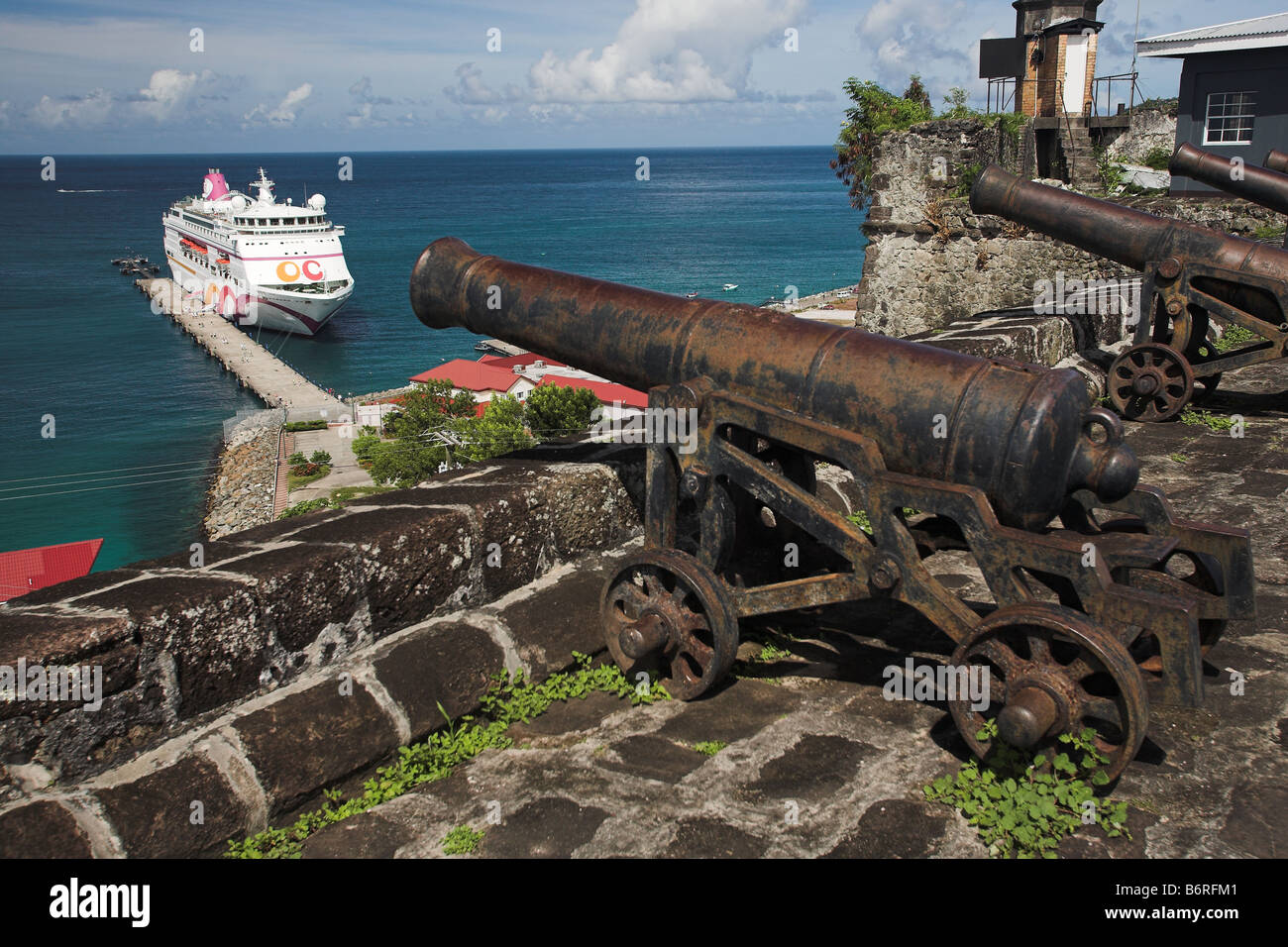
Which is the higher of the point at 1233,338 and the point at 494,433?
the point at 1233,338

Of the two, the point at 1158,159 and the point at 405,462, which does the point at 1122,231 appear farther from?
the point at 405,462

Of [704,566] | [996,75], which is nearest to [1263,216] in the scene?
[704,566]

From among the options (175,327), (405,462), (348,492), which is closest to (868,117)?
(405,462)

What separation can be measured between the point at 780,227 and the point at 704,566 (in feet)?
366

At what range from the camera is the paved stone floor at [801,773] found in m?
2.50

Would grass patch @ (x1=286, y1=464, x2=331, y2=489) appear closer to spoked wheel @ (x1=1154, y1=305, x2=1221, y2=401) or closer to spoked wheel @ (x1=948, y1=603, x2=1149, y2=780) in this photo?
spoked wheel @ (x1=1154, y1=305, x2=1221, y2=401)

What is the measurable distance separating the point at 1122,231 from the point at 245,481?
115 feet

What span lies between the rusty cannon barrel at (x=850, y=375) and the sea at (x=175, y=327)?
1538 centimetres

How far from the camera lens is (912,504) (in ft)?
9.07

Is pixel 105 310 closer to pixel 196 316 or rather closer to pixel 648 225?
pixel 196 316

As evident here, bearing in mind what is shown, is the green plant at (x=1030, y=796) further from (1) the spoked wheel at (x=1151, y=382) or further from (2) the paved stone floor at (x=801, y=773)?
(1) the spoked wheel at (x=1151, y=382)

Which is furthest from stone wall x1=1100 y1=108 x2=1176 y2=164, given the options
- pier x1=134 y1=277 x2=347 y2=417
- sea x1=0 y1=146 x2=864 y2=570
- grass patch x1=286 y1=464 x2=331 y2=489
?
pier x1=134 y1=277 x2=347 y2=417

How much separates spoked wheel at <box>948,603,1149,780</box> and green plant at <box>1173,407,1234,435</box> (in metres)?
4.50

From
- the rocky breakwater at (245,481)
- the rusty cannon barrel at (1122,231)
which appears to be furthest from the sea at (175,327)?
the rusty cannon barrel at (1122,231)
